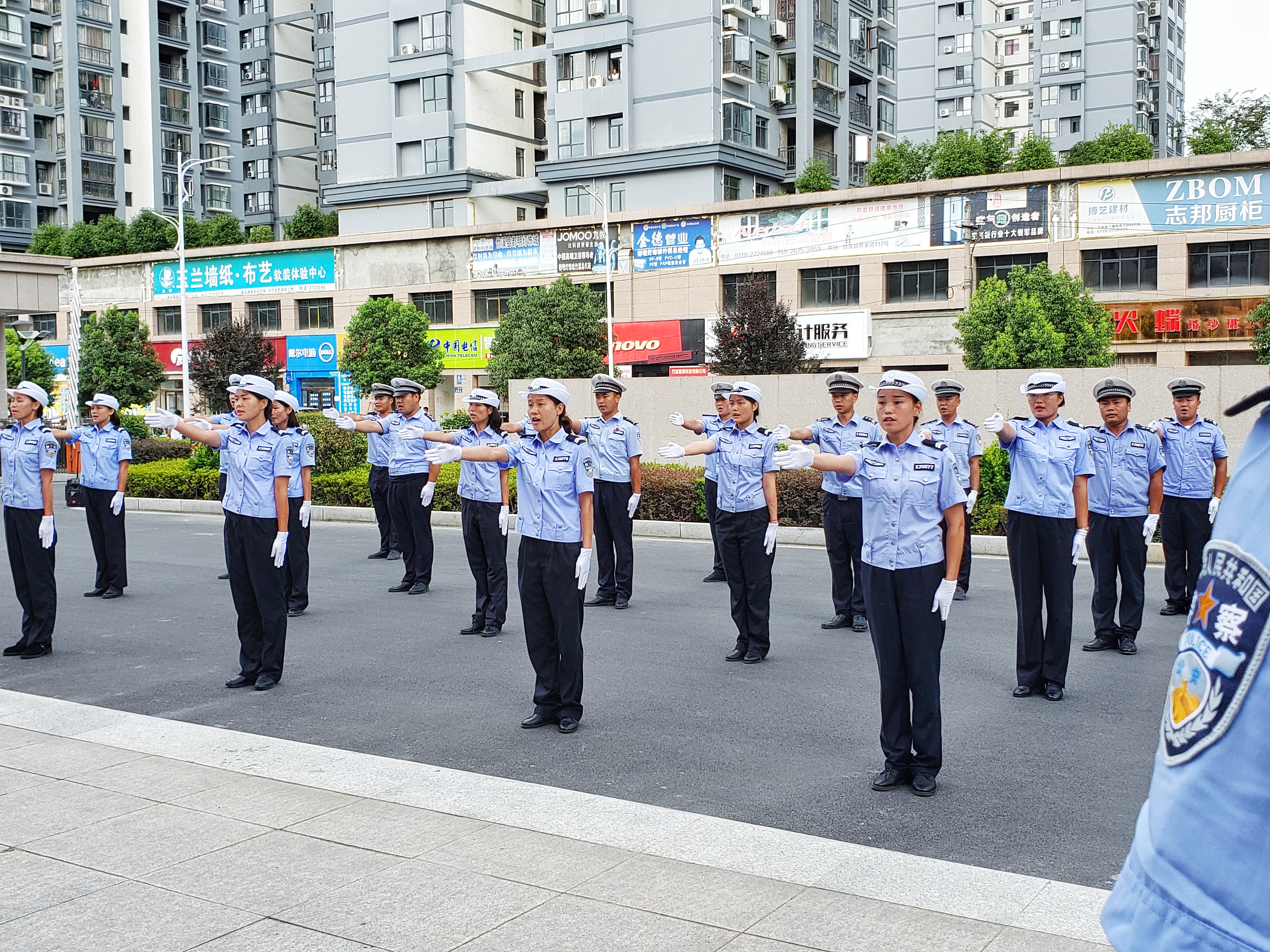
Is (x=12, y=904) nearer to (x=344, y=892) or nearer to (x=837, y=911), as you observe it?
(x=344, y=892)

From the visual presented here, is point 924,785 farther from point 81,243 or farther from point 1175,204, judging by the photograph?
point 81,243

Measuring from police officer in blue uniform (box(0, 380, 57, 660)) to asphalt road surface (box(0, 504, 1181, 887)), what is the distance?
30 centimetres

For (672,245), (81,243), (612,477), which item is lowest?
(612,477)

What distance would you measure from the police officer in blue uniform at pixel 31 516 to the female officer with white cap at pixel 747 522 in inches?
200

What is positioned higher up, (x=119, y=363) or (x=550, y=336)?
(x=550, y=336)

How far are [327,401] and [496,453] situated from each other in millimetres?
44070

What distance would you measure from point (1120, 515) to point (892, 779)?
464cm

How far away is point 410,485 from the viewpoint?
534 inches

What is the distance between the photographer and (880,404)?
618 centimetres

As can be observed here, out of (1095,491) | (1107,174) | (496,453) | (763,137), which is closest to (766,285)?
(1107,174)

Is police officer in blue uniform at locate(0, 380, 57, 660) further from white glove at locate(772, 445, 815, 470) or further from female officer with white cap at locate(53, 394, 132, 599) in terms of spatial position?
white glove at locate(772, 445, 815, 470)

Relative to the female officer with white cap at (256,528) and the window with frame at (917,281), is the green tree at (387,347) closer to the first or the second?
the window with frame at (917,281)

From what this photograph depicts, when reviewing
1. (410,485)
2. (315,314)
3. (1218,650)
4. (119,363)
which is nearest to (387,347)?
(119,363)

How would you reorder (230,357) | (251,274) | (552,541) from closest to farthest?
(552,541), (230,357), (251,274)
